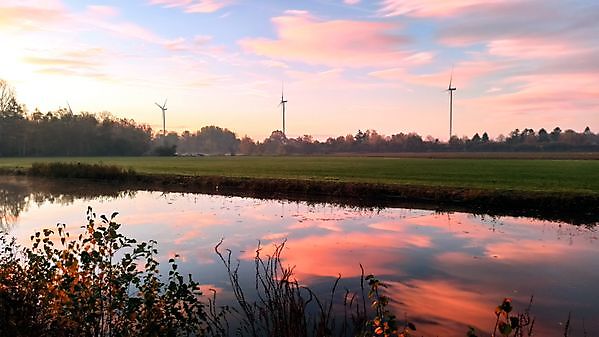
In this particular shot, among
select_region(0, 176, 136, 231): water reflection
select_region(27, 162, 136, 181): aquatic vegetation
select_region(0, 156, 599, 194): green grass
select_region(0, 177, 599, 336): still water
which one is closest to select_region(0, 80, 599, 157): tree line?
select_region(0, 156, 599, 194): green grass

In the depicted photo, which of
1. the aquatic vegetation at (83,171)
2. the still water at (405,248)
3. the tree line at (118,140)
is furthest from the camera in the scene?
the tree line at (118,140)

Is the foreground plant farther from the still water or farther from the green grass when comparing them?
the green grass

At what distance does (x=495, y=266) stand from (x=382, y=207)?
13.7 meters

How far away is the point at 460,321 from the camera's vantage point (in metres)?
9.38

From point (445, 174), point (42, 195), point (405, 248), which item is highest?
point (445, 174)

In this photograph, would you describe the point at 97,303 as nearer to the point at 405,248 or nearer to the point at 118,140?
the point at 405,248

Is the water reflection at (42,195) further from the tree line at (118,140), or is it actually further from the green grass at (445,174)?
the tree line at (118,140)

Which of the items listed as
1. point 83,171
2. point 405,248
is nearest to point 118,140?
point 83,171

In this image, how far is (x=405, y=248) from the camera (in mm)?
16547

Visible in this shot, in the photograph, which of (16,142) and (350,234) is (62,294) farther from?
(16,142)

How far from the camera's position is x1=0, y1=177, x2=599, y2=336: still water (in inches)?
412

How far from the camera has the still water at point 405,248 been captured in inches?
412

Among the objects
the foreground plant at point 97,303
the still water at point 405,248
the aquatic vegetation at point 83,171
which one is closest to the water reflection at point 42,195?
the still water at point 405,248

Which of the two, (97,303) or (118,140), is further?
(118,140)
